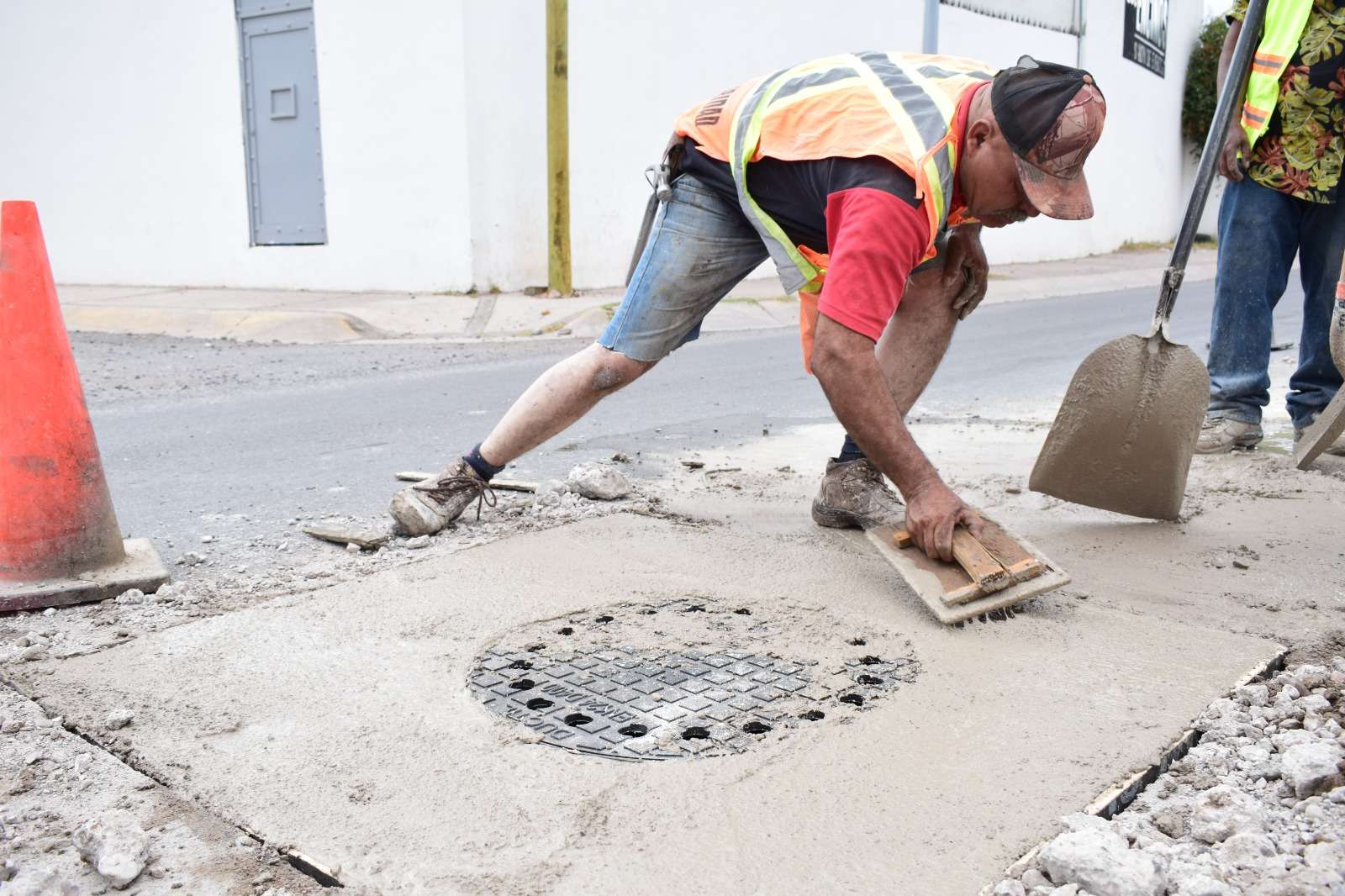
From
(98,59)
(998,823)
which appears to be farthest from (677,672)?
(98,59)

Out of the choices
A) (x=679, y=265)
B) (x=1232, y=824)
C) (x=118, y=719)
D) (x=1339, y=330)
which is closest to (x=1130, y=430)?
(x=1339, y=330)

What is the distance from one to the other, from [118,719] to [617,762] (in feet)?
2.71

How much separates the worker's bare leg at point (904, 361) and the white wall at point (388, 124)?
6804 mm

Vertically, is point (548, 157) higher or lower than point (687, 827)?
higher

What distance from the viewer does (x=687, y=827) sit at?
63.2 inches

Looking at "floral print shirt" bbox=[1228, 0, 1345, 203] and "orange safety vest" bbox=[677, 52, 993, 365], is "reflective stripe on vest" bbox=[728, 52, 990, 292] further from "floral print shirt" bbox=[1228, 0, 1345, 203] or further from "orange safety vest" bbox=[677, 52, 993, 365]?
"floral print shirt" bbox=[1228, 0, 1345, 203]

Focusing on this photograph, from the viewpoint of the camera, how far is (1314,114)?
11.7 ft

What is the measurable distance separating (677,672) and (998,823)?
0.71 meters

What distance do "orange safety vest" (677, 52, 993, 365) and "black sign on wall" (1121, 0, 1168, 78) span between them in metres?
16.0

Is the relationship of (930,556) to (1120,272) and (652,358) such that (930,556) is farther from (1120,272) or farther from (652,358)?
(1120,272)

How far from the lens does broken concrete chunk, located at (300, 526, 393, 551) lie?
2914 mm

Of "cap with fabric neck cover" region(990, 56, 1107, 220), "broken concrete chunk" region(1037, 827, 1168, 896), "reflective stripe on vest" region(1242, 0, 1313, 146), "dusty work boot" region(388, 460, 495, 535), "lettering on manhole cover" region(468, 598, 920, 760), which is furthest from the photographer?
"reflective stripe on vest" region(1242, 0, 1313, 146)

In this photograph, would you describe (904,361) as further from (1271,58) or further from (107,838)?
(107,838)

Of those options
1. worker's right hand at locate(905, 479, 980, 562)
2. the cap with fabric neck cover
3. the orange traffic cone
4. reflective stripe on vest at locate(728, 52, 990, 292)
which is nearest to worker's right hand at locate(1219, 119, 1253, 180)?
reflective stripe on vest at locate(728, 52, 990, 292)
